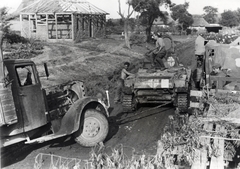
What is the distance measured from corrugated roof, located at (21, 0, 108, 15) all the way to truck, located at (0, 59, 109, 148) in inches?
828

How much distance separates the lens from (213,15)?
84125mm

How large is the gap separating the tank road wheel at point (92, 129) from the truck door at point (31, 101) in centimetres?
93

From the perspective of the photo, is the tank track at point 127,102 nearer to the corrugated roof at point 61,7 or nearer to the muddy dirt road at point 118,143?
the muddy dirt road at point 118,143

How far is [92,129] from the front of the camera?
27.2 ft

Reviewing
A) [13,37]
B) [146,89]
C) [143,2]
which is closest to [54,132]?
[146,89]

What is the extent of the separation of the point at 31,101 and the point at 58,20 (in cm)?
2436

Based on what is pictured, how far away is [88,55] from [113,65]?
2.39 m

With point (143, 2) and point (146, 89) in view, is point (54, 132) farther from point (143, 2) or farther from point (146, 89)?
point (143, 2)

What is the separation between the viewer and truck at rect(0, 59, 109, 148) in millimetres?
6719

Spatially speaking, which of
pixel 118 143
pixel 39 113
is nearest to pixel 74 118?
pixel 39 113

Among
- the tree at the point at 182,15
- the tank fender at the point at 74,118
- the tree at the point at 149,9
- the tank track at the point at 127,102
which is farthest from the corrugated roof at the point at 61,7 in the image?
the tree at the point at 182,15

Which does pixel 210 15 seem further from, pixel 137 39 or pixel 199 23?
pixel 137 39

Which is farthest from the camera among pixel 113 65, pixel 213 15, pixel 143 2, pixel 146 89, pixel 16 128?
pixel 213 15

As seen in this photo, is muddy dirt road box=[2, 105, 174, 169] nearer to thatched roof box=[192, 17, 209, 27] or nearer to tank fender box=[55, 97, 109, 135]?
tank fender box=[55, 97, 109, 135]
